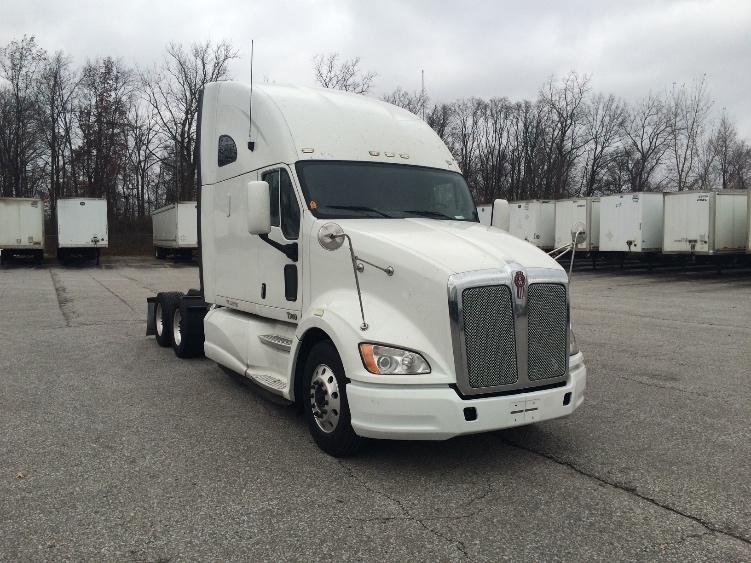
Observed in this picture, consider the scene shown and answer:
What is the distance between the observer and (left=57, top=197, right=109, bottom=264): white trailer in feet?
112

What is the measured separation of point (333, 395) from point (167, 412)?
7.44ft

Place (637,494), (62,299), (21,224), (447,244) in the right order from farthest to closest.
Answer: (21,224)
(62,299)
(447,244)
(637,494)

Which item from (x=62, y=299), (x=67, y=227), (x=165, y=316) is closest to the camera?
(x=165, y=316)

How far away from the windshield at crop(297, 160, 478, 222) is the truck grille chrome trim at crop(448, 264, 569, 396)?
1.53 meters

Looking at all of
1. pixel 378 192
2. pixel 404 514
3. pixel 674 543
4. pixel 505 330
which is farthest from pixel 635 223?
pixel 404 514

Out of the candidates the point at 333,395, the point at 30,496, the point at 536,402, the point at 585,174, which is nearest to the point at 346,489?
the point at 333,395

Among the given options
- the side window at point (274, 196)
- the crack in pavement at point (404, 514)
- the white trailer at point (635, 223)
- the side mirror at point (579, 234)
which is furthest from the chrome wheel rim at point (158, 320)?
the white trailer at point (635, 223)

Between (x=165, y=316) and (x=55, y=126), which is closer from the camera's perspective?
(x=165, y=316)

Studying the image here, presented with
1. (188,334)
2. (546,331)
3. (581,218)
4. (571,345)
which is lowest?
(188,334)

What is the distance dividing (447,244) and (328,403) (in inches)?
59.4

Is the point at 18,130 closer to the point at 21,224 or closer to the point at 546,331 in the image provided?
the point at 21,224

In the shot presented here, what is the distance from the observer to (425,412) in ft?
A: 14.4

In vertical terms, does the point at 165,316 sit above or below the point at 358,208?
below

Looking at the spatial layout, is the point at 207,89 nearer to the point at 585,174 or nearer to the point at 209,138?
the point at 209,138
